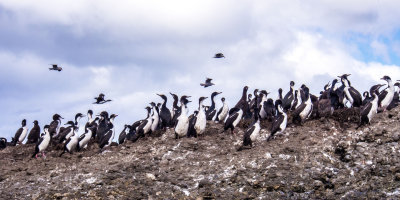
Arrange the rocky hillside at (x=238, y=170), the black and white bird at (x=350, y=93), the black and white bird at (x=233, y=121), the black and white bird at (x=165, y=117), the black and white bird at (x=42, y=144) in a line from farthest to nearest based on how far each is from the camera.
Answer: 1. the black and white bird at (x=165, y=117)
2. the black and white bird at (x=350, y=93)
3. the black and white bird at (x=42, y=144)
4. the black and white bird at (x=233, y=121)
5. the rocky hillside at (x=238, y=170)

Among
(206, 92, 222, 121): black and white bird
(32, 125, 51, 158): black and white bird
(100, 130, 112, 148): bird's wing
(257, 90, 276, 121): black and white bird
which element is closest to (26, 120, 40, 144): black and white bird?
(32, 125, 51, 158): black and white bird

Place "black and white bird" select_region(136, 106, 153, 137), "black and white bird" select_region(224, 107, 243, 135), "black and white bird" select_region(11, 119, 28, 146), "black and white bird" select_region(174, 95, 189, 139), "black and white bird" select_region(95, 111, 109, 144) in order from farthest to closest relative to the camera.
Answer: "black and white bird" select_region(11, 119, 28, 146) → "black and white bird" select_region(95, 111, 109, 144) → "black and white bird" select_region(136, 106, 153, 137) → "black and white bird" select_region(174, 95, 189, 139) → "black and white bird" select_region(224, 107, 243, 135)

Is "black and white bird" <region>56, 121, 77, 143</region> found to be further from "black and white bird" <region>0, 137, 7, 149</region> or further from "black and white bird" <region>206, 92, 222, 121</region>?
"black and white bird" <region>206, 92, 222, 121</region>

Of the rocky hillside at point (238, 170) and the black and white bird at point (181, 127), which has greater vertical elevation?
the black and white bird at point (181, 127)

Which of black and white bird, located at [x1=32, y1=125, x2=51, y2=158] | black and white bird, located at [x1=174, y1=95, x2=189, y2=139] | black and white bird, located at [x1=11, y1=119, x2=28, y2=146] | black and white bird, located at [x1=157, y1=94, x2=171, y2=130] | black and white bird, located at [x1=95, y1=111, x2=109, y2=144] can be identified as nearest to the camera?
black and white bird, located at [x1=32, y1=125, x2=51, y2=158]

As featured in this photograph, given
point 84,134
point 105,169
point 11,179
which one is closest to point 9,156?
point 84,134

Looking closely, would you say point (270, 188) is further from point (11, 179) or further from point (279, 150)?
point (11, 179)

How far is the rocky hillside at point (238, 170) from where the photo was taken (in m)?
15.6

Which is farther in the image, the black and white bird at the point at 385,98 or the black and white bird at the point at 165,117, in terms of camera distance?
the black and white bird at the point at 165,117

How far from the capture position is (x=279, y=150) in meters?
17.5

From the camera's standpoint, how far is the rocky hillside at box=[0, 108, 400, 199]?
613 inches

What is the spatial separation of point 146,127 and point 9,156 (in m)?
6.00

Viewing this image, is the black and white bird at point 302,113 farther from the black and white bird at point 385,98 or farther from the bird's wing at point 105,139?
the bird's wing at point 105,139

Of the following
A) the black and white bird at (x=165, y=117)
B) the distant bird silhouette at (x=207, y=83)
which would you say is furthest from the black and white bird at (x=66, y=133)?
the distant bird silhouette at (x=207, y=83)
